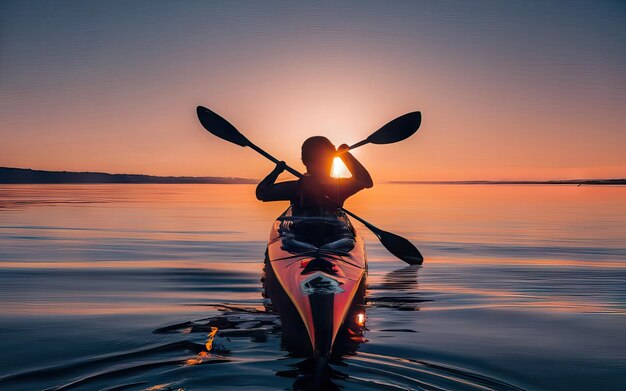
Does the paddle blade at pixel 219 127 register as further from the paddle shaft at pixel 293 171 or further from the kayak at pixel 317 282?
the kayak at pixel 317 282

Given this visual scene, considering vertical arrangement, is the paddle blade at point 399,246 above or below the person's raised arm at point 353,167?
below

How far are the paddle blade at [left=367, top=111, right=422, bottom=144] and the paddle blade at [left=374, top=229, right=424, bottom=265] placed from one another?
1.74m

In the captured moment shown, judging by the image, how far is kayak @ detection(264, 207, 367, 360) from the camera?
4859 millimetres

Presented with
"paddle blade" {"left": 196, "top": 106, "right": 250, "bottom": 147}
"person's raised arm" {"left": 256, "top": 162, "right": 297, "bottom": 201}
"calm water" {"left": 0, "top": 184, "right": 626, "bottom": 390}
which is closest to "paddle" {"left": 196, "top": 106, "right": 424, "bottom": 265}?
"paddle blade" {"left": 196, "top": 106, "right": 250, "bottom": 147}

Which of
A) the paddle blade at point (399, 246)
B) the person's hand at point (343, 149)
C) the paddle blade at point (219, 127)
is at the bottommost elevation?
the paddle blade at point (399, 246)

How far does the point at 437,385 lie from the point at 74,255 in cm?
1080

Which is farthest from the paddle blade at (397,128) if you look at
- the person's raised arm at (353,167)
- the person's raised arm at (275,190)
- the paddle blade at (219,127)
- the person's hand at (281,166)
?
the paddle blade at (219,127)

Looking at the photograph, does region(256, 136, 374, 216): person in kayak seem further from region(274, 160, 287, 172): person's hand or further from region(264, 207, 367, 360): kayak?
region(264, 207, 367, 360): kayak

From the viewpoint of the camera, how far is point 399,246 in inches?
440

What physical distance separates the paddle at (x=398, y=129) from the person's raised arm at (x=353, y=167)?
5.08ft

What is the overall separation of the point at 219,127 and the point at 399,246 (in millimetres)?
4198

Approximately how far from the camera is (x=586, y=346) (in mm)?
5879

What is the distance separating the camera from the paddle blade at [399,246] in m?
11.1

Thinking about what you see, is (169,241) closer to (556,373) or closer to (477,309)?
(477,309)
